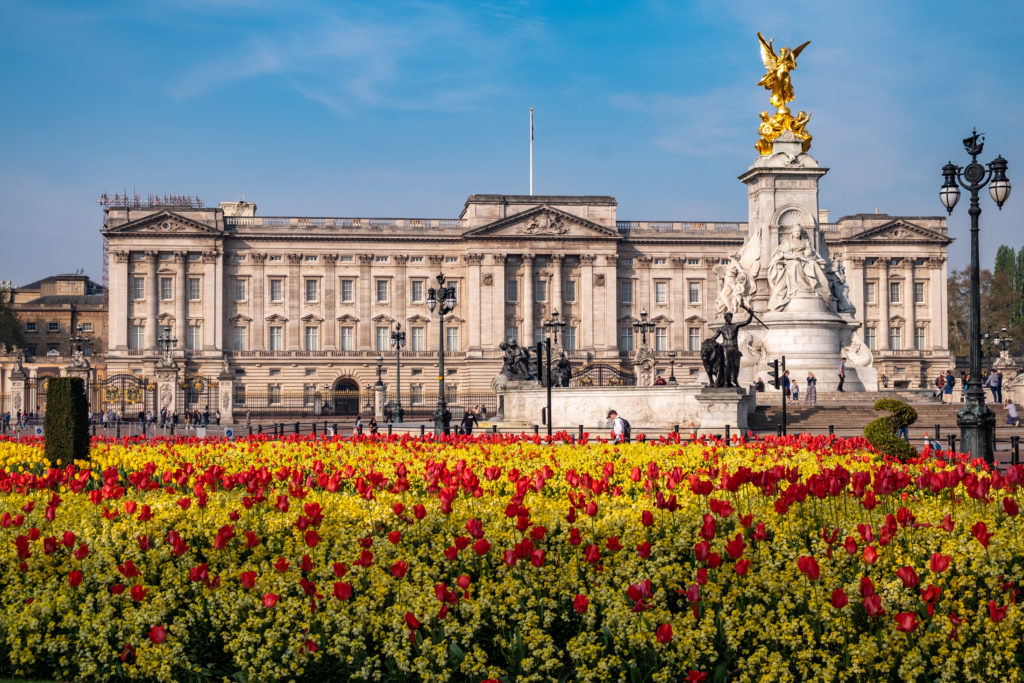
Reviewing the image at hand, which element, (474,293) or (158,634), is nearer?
(158,634)

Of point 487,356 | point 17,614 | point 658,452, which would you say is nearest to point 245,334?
point 487,356

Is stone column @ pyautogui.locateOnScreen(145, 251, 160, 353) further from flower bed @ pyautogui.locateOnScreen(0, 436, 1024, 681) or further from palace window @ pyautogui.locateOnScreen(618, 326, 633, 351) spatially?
flower bed @ pyautogui.locateOnScreen(0, 436, 1024, 681)

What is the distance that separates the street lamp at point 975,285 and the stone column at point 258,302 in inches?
2889

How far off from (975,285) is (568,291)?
233ft

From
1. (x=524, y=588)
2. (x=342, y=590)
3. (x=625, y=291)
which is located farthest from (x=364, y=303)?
(x=342, y=590)

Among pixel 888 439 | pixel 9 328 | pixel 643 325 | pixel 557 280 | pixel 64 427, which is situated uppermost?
pixel 557 280

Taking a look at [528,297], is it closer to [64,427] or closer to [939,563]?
[64,427]

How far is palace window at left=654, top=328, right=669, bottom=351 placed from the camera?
301ft

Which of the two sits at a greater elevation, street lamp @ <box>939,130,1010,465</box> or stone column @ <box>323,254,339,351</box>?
Answer: stone column @ <box>323,254,339,351</box>

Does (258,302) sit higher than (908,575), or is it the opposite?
(258,302)

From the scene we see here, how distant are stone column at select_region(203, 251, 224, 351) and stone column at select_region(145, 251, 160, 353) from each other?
12.4 feet

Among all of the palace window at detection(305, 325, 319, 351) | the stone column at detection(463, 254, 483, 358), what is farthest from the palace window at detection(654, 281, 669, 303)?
the palace window at detection(305, 325, 319, 351)

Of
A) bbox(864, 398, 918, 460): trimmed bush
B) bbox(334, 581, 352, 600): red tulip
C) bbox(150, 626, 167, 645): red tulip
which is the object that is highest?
bbox(864, 398, 918, 460): trimmed bush

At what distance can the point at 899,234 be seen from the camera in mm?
92062
